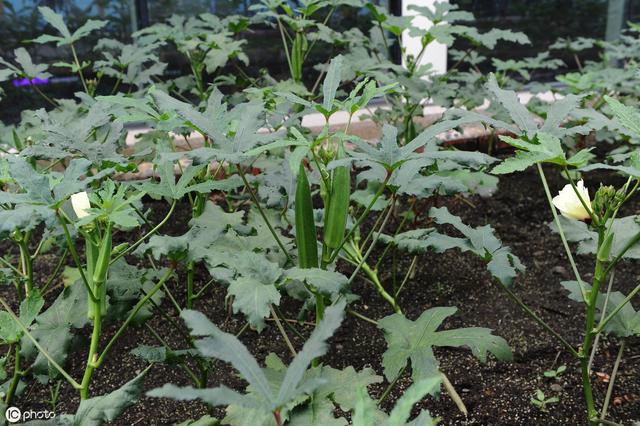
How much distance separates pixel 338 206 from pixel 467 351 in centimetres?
A: 95

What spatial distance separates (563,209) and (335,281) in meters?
0.58

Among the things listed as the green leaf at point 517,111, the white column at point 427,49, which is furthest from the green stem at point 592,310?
the white column at point 427,49

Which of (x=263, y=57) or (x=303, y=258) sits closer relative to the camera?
(x=303, y=258)

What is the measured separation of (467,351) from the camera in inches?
83.0

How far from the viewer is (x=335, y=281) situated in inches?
47.0

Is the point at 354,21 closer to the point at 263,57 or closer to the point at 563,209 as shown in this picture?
the point at 263,57

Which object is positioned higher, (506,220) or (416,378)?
(416,378)

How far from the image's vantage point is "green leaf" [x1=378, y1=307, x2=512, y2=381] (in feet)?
4.38

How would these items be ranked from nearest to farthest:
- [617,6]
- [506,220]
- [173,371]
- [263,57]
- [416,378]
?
1. [416,378]
2. [173,371]
3. [506,220]
4. [263,57]
5. [617,6]

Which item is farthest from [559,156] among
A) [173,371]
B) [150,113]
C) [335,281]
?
[173,371]

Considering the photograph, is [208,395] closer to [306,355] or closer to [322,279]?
[306,355]

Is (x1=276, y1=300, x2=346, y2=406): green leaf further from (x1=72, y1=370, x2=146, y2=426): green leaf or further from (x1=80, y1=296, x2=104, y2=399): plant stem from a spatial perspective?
(x1=80, y1=296, x2=104, y2=399): plant stem

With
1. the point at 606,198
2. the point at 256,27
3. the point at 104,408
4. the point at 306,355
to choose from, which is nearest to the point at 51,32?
the point at 256,27

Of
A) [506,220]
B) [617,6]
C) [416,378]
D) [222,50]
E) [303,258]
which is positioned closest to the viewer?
[416,378]
